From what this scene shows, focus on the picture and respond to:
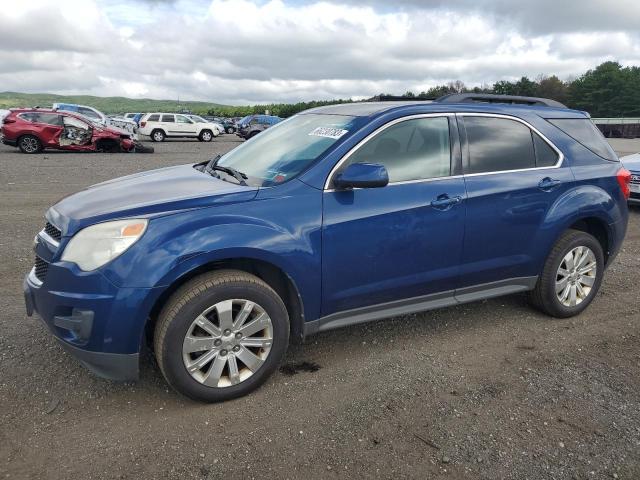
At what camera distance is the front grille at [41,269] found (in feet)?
10.3

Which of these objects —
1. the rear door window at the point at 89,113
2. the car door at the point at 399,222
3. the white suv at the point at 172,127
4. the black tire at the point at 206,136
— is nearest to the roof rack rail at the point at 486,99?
the car door at the point at 399,222

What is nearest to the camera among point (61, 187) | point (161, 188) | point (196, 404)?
point (196, 404)

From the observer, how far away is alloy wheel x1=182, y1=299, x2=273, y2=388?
3.03 m

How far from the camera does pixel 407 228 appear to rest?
3559 mm

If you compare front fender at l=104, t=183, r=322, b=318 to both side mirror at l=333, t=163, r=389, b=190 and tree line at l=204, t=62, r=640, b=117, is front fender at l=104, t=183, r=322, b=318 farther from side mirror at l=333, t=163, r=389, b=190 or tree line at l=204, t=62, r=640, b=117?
tree line at l=204, t=62, r=640, b=117

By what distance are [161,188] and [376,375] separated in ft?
6.29

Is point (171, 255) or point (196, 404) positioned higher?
point (171, 255)

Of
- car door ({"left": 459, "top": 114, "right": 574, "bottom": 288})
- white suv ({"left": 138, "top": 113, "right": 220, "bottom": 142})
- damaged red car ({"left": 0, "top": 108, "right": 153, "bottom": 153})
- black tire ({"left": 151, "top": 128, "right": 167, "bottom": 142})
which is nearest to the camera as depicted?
car door ({"left": 459, "top": 114, "right": 574, "bottom": 288})

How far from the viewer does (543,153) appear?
431cm

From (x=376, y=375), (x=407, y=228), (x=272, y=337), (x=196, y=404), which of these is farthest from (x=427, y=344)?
(x=196, y=404)

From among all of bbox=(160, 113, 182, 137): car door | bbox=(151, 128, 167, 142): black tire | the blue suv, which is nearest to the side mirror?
the blue suv

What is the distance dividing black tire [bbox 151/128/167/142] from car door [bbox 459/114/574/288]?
28759 mm

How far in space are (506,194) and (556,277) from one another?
0.96m

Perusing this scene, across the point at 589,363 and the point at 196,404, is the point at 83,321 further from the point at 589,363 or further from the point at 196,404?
the point at 589,363
